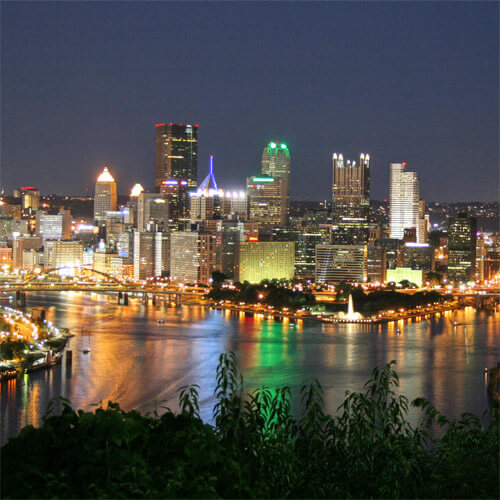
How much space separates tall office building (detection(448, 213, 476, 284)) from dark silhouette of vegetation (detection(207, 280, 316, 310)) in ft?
22.4

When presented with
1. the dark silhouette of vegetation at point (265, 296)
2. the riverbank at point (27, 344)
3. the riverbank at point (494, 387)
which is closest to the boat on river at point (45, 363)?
the riverbank at point (27, 344)

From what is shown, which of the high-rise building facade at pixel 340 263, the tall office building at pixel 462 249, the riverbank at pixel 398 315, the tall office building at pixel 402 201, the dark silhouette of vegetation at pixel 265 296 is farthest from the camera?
the tall office building at pixel 402 201

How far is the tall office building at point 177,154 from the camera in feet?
106

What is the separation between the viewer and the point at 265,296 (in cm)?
1667

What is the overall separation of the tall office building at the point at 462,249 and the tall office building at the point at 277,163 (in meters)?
7.78

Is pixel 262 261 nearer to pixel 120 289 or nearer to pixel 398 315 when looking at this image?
pixel 120 289

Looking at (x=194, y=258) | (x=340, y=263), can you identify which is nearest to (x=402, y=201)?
(x=340, y=263)

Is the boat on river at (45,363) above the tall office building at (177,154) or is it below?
below

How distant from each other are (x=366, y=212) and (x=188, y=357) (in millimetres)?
20394

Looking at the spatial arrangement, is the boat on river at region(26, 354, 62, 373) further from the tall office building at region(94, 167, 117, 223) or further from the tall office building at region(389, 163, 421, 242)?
the tall office building at region(94, 167, 117, 223)

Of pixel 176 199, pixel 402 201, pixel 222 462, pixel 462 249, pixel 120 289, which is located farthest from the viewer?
pixel 402 201

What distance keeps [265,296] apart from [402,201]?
1800 centimetres

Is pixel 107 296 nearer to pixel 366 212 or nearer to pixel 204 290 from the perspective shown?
pixel 204 290

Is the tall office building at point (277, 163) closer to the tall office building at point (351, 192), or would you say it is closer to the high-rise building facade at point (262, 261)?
the tall office building at point (351, 192)
